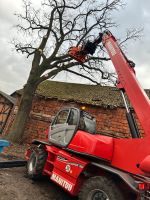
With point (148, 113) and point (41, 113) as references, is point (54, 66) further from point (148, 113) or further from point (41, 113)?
point (148, 113)

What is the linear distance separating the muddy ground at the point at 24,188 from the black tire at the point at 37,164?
0.20m

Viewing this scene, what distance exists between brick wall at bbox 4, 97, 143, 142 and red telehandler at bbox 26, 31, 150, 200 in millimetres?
6491

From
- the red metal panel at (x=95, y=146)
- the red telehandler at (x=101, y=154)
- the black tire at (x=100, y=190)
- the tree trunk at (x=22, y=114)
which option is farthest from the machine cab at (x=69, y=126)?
the tree trunk at (x=22, y=114)

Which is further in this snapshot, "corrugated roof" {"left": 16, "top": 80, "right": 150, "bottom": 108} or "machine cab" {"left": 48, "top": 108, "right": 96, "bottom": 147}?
"corrugated roof" {"left": 16, "top": 80, "right": 150, "bottom": 108}

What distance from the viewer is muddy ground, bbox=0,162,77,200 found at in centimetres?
704

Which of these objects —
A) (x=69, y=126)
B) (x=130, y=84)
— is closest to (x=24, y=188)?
(x=69, y=126)

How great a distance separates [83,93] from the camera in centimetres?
1889

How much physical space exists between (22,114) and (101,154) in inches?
454

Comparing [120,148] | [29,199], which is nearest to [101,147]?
[120,148]

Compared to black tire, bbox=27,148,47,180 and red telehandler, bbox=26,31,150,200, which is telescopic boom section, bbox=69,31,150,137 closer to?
red telehandler, bbox=26,31,150,200

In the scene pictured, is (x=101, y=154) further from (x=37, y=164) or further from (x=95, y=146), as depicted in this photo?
(x=37, y=164)

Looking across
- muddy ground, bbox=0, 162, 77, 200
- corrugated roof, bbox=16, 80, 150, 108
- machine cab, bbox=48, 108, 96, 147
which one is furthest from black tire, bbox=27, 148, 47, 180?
corrugated roof, bbox=16, 80, 150, 108

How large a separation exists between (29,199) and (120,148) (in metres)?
2.49

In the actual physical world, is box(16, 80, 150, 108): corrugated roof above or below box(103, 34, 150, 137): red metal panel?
above
